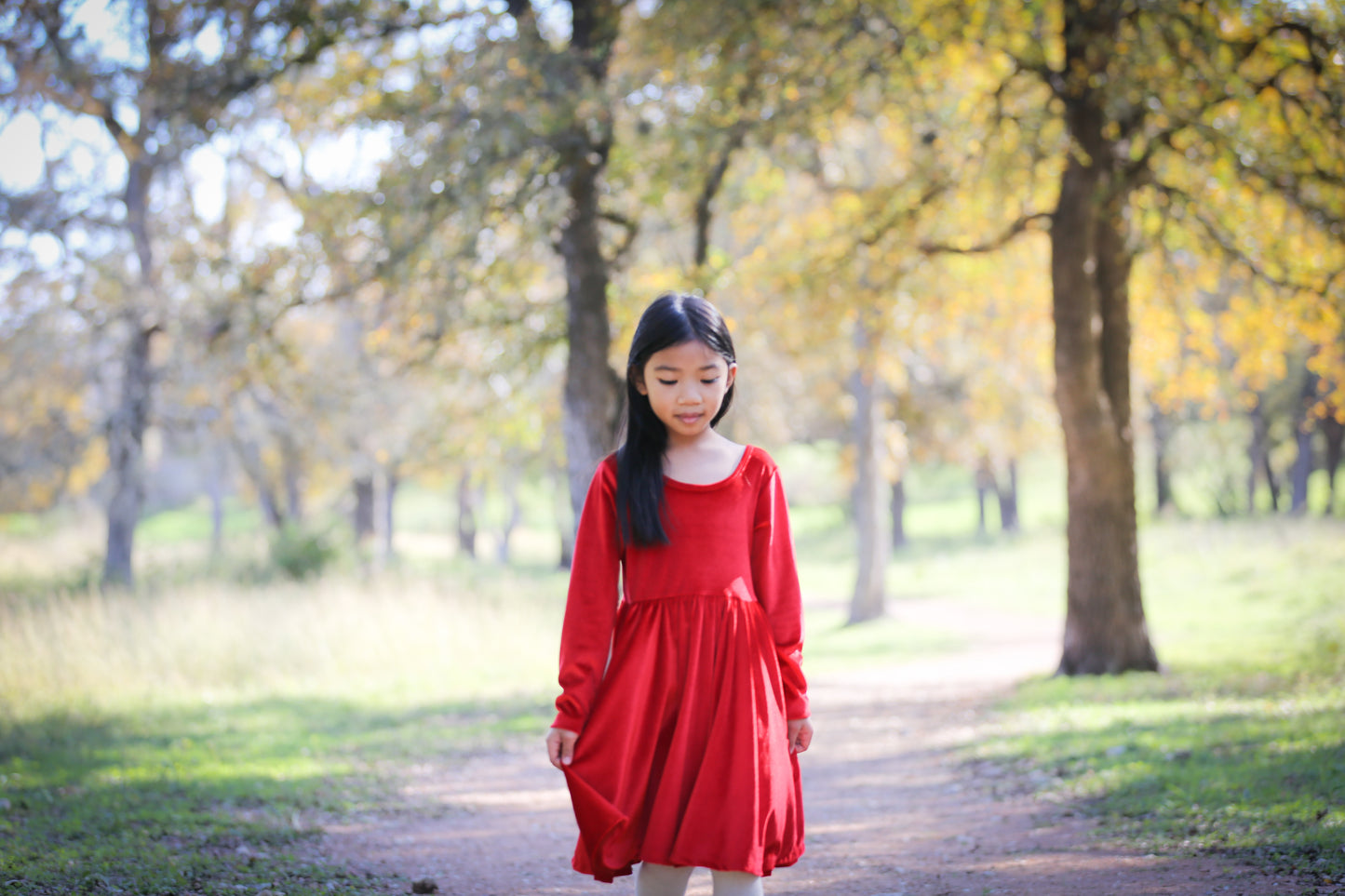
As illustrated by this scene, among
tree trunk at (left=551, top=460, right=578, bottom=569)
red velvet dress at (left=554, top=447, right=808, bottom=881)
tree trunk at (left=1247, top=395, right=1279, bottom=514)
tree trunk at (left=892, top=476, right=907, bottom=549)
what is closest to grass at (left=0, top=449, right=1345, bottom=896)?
red velvet dress at (left=554, top=447, right=808, bottom=881)

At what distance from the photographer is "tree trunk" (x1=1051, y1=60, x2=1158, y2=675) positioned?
28.7 feet

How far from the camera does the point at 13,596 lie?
11570 millimetres

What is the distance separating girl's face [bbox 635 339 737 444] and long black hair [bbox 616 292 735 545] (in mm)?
23

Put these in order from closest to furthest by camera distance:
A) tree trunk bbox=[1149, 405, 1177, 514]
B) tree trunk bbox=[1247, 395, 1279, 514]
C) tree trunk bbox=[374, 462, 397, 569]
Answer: tree trunk bbox=[374, 462, 397, 569], tree trunk bbox=[1247, 395, 1279, 514], tree trunk bbox=[1149, 405, 1177, 514]

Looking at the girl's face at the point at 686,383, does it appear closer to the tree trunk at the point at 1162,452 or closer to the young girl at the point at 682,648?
the young girl at the point at 682,648

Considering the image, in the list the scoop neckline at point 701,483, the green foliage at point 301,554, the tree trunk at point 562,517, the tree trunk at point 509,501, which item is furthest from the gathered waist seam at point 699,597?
the tree trunk at point 509,501

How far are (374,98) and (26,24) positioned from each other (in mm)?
2576

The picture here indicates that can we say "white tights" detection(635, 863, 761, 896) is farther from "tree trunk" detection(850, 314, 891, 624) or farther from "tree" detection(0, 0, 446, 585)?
"tree trunk" detection(850, 314, 891, 624)

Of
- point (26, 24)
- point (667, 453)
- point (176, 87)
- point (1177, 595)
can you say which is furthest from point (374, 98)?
point (1177, 595)

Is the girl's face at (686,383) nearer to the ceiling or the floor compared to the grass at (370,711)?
nearer to the ceiling

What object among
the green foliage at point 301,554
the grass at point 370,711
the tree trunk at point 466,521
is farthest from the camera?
the tree trunk at point 466,521

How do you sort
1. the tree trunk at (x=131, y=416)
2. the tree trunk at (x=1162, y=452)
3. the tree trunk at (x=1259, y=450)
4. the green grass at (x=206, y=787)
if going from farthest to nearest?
the tree trunk at (x=1162, y=452) < the tree trunk at (x=1259, y=450) < the tree trunk at (x=131, y=416) < the green grass at (x=206, y=787)

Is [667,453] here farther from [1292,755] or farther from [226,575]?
[226,575]

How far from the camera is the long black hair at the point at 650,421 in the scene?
278 centimetres
